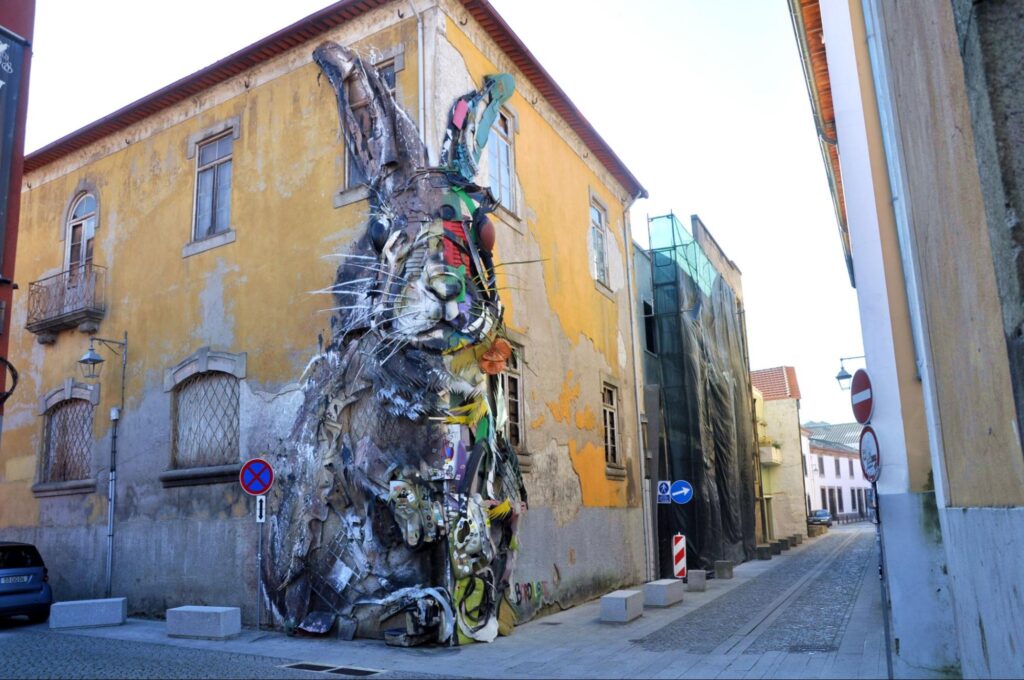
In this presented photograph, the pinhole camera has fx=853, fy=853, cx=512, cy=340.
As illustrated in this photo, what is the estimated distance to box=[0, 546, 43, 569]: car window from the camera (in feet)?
43.9

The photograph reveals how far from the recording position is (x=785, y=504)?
1588 inches

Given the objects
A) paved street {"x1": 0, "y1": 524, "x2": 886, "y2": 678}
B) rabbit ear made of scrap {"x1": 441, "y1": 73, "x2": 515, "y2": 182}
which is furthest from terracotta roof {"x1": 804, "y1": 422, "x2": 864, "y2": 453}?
rabbit ear made of scrap {"x1": 441, "y1": 73, "x2": 515, "y2": 182}

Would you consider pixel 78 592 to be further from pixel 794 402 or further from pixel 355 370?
pixel 794 402

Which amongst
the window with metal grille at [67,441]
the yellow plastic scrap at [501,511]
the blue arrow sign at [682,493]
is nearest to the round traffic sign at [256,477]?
the yellow plastic scrap at [501,511]

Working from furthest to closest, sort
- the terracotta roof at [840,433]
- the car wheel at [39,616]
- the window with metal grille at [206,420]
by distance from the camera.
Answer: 1. the terracotta roof at [840,433]
2. the window with metal grille at [206,420]
3. the car wheel at [39,616]

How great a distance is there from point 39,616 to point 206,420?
Result: 13.5ft

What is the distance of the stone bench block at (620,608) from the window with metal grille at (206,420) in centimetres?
622

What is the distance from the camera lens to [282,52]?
562 inches

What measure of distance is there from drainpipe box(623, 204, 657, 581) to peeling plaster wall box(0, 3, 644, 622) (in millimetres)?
664

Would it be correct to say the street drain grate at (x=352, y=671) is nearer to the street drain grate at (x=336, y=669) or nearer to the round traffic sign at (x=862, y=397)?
the street drain grate at (x=336, y=669)

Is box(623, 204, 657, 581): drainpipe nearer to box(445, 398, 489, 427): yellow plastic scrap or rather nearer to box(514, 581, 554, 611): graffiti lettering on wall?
box(514, 581, 554, 611): graffiti lettering on wall

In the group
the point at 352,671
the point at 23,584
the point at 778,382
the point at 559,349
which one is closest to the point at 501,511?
the point at 352,671

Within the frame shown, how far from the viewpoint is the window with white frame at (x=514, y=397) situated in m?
13.9

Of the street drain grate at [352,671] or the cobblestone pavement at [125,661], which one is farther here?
the street drain grate at [352,671]
